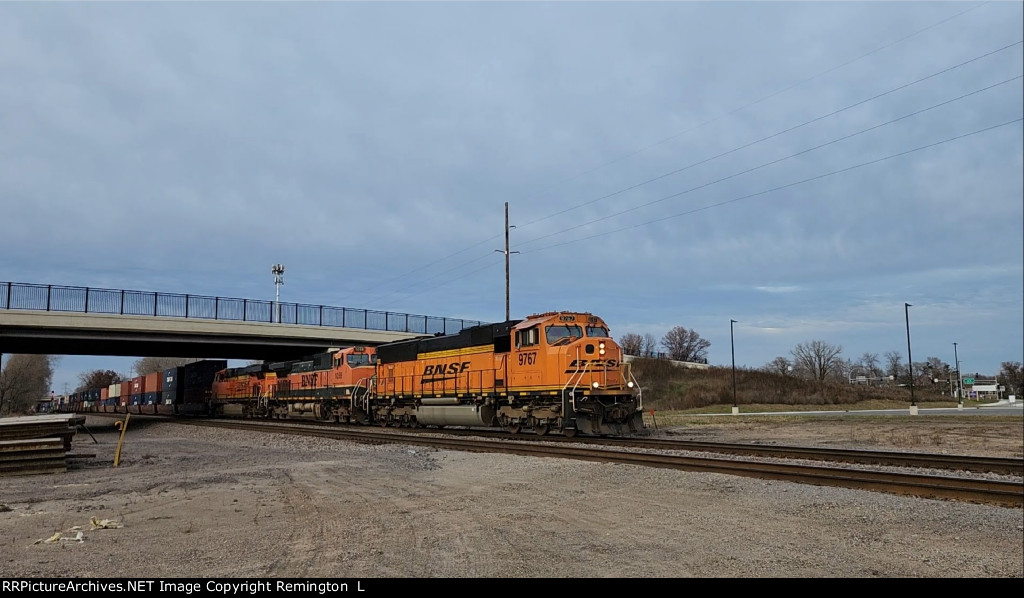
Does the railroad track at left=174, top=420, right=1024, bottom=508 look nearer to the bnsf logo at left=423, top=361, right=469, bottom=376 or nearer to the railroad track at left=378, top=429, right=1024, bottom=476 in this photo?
the railroad track at left=378, top=429, right=1024, bottom=476

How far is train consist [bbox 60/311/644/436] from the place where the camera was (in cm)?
1972

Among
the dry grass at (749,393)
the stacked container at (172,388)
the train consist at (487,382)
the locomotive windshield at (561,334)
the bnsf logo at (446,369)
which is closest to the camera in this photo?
the train consist at (487,382)

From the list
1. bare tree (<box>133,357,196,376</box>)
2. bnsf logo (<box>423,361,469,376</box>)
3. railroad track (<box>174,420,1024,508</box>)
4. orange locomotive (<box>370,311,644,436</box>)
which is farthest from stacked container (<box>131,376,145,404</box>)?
bare tree (<box>133,357,196,376</box>)

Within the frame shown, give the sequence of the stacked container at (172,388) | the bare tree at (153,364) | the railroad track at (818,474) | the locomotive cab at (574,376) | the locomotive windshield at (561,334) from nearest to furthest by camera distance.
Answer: the railroad track at (818,474)
the locomotive cab at (574,376)
the locomotive windshield at (561,334)
the stacked container at (172,388)
the bare tree at (153,364)

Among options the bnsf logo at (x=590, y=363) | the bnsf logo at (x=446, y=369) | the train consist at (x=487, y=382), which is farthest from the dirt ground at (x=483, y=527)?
the bnsf logo at (x=446, y=369)

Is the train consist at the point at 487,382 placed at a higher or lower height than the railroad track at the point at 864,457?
higher

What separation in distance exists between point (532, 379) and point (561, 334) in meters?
1.69

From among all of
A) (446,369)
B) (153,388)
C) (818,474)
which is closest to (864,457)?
(818,474)

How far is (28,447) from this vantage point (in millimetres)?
13898

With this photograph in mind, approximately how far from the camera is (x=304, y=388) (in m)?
36.7

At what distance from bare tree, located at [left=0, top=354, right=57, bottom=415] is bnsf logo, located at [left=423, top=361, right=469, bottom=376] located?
72780mm

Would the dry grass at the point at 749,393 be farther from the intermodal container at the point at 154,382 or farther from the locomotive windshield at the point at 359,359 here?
the intermodal container at the point at 154,382

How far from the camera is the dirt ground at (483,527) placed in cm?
614
